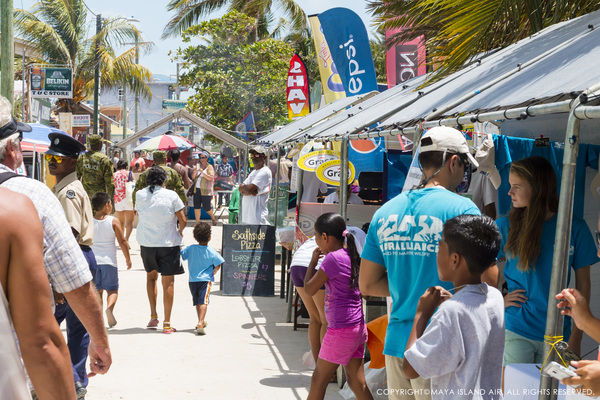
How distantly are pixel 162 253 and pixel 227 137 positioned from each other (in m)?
10.7

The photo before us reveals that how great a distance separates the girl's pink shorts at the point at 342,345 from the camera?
498 centimetres

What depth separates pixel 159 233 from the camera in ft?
27.4

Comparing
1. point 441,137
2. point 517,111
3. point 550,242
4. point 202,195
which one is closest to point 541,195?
point 550,242

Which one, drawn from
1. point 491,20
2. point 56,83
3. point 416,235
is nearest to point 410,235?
point 416,235

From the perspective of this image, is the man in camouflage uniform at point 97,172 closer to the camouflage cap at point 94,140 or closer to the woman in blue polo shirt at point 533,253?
the camouflage cap at point 94,140

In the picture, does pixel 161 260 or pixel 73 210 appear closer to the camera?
pixel 73 210

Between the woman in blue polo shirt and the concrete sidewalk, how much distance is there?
2474mm

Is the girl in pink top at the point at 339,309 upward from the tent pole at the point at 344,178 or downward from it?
downward

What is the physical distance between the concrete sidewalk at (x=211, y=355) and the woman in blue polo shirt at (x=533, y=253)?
2.47m

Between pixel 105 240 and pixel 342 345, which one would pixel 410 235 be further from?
pixel 105 240

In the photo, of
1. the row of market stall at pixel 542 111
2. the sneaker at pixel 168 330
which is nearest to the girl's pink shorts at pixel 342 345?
the row of market stall at pixel 542 111

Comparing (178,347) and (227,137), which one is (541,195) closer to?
(178,347)

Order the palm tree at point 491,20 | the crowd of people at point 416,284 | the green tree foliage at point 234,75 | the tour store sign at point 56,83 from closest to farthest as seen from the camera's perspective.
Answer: the crowd of people at point 416,284, the palm tree at point 491,20, the tour store sign at point 56,83, the green tree foliage at point 234,75

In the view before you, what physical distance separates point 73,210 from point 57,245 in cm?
328
